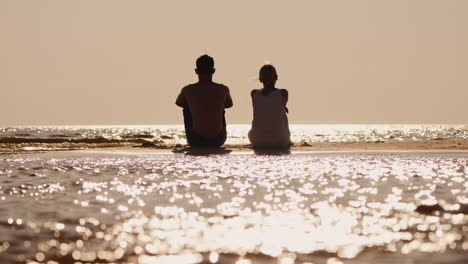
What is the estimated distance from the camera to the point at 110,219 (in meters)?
4.96

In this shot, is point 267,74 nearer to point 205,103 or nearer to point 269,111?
point 269,111

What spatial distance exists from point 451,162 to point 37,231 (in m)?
6.75

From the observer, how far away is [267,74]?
12.0 metres

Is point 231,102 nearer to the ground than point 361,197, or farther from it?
farther from it

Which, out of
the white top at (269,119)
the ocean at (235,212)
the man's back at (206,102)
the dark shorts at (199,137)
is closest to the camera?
the ocean at (235,212)

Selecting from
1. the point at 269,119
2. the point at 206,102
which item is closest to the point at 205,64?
the point at 206,102

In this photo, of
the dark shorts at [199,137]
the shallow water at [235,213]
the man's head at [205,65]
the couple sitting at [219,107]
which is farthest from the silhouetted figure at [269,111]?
the shallow water at [235,213]

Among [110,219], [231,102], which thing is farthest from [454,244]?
[231,102]

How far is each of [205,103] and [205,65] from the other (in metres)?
0.67

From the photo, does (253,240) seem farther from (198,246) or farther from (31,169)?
(31,169)

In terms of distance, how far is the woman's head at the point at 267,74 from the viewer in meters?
12.0

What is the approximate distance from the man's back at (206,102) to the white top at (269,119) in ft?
1.67

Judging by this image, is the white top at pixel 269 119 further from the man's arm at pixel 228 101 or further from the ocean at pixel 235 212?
the ocean at pixel 235 212

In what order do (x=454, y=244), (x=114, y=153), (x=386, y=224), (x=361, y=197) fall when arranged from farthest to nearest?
1. (x=114, y=153)
2. (x=361, y=197)
3. (x=386, y=224)
4. (x=454, y=244)
